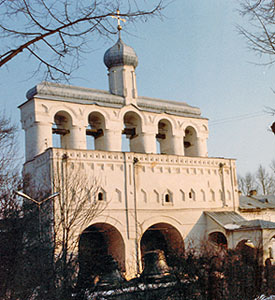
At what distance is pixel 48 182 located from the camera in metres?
22.6

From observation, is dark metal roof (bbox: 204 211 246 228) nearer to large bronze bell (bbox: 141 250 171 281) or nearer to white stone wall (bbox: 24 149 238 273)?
white stone wall (bbox: 24 149 238 273)

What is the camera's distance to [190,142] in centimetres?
2828

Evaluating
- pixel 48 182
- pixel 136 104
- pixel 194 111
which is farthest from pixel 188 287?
pixel 194 111

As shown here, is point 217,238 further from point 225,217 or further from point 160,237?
point 160,237

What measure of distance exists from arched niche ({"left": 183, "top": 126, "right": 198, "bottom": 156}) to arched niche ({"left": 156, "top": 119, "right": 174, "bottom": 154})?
1.49 metres

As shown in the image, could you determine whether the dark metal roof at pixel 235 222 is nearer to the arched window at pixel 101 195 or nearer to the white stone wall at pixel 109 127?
the white stone wall at pixel 109 127

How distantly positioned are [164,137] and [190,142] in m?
1.70

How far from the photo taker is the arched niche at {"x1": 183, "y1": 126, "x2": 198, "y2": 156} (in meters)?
27.9

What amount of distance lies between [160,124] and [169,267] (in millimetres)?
14929

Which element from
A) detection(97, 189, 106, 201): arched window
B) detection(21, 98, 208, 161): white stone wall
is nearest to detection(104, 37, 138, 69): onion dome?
detection(21, 98, 208, 161): white stone wall

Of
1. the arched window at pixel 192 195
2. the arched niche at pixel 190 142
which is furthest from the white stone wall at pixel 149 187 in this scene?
the arched niche at pixel 190 142

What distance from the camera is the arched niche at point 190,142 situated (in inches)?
1100

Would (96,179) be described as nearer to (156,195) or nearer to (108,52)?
(156,195)

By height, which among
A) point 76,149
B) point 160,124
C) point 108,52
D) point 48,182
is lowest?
point 48,182
